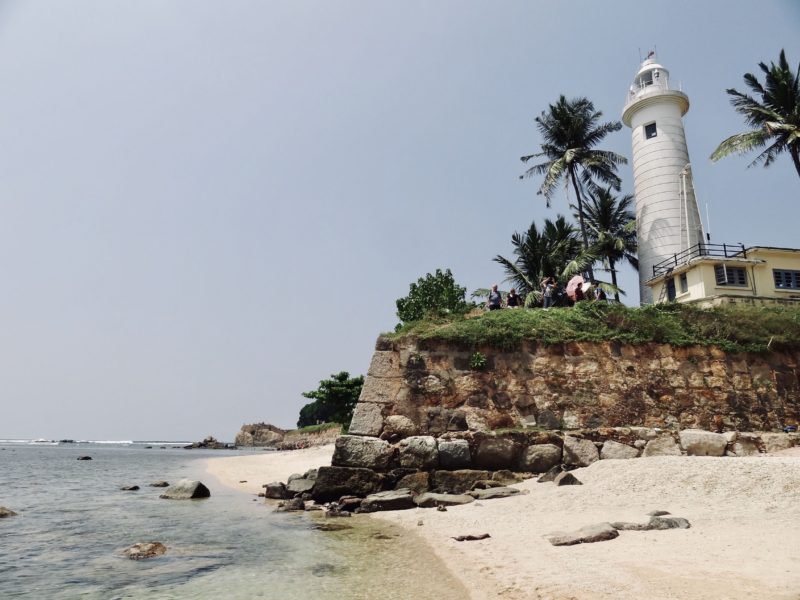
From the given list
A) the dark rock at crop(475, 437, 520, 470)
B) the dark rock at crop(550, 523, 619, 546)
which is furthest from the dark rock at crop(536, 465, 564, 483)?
the dark rock at crop(550, 523, 619, 546)

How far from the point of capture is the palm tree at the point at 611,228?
35.0 metres

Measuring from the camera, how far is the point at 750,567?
4.82 m

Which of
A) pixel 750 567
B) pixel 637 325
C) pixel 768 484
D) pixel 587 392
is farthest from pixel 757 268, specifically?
pixel 750 567

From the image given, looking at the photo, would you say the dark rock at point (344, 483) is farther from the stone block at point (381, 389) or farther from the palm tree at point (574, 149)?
the palm tree at point (574, 149)

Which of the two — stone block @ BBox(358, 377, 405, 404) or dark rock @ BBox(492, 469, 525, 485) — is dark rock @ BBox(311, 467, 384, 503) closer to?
stone block @ BBox(358, 377, 405, 404)

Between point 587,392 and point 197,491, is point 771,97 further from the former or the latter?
point 197,491

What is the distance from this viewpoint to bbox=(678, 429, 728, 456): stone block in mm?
11617

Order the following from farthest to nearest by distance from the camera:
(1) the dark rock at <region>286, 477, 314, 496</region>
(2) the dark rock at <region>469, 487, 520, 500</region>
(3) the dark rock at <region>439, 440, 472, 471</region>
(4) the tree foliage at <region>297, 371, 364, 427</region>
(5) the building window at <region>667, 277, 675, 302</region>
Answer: (4) the tree foliage at <region>297, 371, 364, 427</region> < (5) the building window at <region>667, 277, 675, 302</region> < (1) the dark rock at <region>286, 477, 314, 496</region> < (3) the dark rock at <region>439, 440, 472, 471</region> < (2) the dark rock at <region>469, 487, 520, 500</region>

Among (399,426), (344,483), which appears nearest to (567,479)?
(399,426)

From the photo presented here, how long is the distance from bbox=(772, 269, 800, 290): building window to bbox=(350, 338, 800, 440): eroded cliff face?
13332 mm

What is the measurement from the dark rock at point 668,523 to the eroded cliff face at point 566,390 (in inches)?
232

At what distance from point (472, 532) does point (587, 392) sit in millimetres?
6534

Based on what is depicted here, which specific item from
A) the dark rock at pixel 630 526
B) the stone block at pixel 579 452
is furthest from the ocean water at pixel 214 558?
the stone block at pixel 579 452

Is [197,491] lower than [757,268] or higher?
lower
